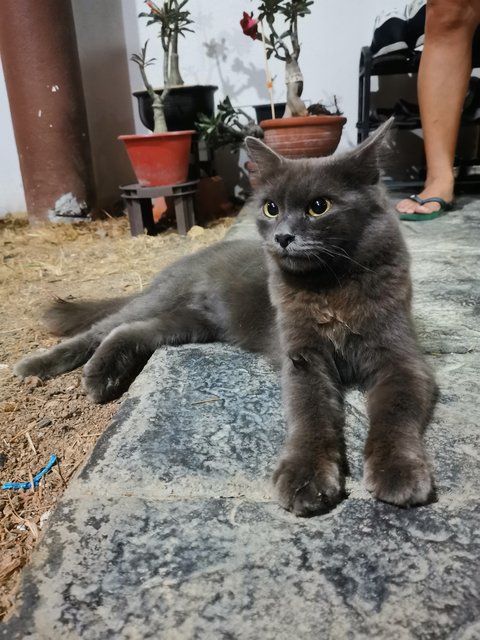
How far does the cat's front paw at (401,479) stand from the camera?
0.82 meters

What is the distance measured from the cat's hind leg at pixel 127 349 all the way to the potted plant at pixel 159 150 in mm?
1828

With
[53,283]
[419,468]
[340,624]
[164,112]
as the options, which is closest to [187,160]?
[164,112]

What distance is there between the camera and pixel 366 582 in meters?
0.70

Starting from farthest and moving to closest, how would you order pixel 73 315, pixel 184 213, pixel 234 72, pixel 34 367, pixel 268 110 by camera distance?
pixel 234 72 → pixel 268 110 → pixel 184 213 → pixel 73 315 → pixel 34 367

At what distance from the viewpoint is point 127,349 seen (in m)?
1.51

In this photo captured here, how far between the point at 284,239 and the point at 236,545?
600 millimetres

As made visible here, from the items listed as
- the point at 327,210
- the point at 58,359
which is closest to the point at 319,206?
the point at 327,210

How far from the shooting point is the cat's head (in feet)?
3.62

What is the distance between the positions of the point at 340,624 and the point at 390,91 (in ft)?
12.6

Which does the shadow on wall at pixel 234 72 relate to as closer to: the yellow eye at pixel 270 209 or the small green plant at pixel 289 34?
the small green plant at pixel 289 34

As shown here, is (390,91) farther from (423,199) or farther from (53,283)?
(53,283)

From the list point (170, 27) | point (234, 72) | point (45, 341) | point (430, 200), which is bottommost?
point (45, 341)

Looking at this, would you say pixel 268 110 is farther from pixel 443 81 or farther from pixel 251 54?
pixel 443 81

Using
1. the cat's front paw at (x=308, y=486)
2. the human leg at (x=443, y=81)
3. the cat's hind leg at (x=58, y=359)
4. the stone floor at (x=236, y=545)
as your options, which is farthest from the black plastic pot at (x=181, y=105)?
the cat's front paw at (x=308, y=486)
